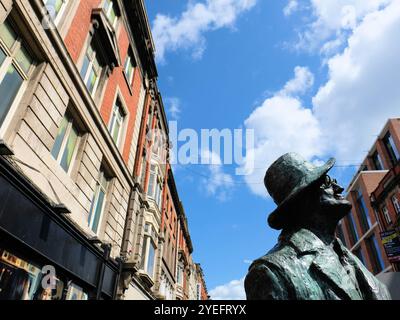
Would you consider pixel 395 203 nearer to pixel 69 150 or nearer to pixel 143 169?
pixel 143 169

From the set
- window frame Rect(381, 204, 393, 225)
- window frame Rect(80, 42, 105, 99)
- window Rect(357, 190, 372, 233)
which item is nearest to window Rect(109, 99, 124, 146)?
window frame Rect(80, 42, 105, 99)

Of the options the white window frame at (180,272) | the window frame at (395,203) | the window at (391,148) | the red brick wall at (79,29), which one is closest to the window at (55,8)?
the red brick wall at (79,29)

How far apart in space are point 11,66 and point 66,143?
8.88ft

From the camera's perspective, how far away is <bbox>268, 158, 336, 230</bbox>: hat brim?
2240mm

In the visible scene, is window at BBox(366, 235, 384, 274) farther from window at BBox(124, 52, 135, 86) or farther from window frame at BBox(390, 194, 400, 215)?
window at BBox(124, 52, 135, 86)

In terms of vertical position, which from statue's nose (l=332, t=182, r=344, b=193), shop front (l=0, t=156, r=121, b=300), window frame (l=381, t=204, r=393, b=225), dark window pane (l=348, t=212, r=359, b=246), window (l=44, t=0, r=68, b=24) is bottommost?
statue's nose (l=332, t=182, r=344, b=193)

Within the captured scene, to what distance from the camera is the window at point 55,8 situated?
299 inches

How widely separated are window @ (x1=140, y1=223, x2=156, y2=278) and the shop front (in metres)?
7.21

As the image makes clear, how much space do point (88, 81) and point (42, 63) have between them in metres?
2.93

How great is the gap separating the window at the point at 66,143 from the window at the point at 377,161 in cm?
3312

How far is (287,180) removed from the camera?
243cm

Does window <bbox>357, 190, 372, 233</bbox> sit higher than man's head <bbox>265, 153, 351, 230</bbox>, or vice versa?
window <bbox>357, 190, 372, 233</bbox>

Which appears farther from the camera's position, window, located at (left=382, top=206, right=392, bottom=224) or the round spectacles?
window, located at (left=382, top=206, right=392, bottom=224)
